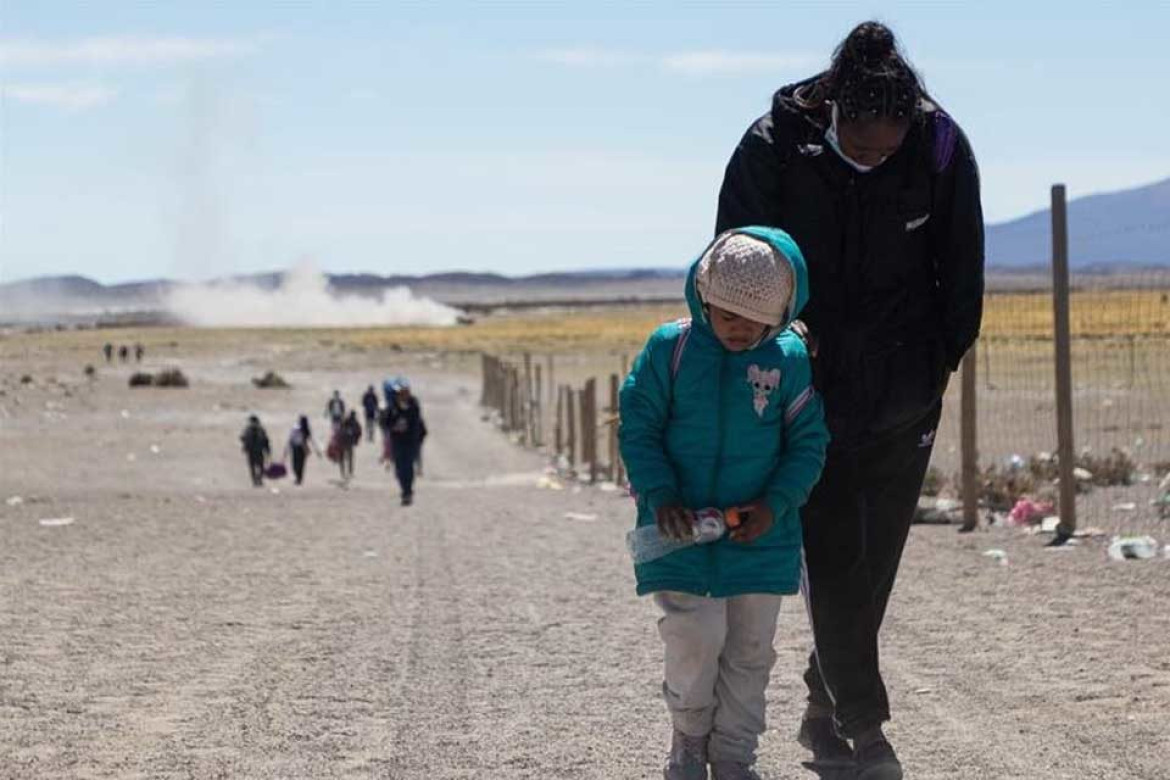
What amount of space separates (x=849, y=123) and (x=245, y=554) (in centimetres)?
1103

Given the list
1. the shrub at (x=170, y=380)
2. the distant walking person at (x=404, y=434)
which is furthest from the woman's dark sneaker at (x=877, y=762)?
the shrub at (x=170, y=380)

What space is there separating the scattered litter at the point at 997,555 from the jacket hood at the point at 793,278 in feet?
25.8

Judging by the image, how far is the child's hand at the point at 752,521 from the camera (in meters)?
5.25

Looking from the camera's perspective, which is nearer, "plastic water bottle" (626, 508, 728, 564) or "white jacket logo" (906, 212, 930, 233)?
"plastic water bottle" (626, 508, 728, 564)

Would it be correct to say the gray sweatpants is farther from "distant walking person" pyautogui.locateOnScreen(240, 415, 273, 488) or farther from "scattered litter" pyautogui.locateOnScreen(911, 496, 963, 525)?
"distant walking person" pyautogui.locateOnScreen(240, 415, 273, 488)

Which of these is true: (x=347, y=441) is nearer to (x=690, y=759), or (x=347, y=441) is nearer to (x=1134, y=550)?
(x=1134, y=550)

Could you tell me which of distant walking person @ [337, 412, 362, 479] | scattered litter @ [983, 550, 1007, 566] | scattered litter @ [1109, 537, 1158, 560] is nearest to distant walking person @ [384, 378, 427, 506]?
distant walking person @ [337, 412, 362, 479]

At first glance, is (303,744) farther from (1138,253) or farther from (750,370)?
(1138,253)

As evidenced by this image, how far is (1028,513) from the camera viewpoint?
15.1 meters

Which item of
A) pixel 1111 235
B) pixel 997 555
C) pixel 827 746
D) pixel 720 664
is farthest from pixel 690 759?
pixel 1111 235

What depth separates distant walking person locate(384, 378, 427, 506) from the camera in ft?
81.8

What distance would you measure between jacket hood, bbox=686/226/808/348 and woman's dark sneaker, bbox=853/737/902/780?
49.8 inches

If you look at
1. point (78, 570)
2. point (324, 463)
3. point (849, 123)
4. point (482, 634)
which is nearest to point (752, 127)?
point (849, 123)

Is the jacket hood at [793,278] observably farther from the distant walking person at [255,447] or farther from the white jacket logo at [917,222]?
the distant walking person at [255,447]
